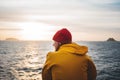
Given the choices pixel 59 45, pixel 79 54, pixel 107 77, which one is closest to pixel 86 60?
pixel 79 54

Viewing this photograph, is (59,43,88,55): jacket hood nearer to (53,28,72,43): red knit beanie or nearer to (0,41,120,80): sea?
(53,28,72,43): red knit beanie

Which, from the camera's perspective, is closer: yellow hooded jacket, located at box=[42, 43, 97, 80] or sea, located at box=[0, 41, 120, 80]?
yellow hooded jacket, located at box=[42, 43, 97, 80]

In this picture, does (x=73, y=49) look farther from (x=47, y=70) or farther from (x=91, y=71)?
(x=91, y=71)

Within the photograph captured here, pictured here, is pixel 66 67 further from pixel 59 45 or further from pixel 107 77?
pixel 107 77

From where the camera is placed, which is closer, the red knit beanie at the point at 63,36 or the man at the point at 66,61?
Result: the man at the point at 66,61

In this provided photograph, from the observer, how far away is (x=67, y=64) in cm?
447

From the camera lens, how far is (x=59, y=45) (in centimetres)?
477

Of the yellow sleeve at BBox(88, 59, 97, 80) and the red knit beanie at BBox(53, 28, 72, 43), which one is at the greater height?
the red knit beanie at BBox(53, 28, 72, 43)

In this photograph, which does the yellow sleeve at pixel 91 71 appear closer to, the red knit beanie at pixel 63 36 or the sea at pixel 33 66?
the red knit beanie at pixel 63 36

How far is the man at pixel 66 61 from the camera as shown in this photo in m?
4.46

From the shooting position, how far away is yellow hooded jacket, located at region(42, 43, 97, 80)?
4457 mm

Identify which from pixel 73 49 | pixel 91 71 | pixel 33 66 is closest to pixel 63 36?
pixel 73 49

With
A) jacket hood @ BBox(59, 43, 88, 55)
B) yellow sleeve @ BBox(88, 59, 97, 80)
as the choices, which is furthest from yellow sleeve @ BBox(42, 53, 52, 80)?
yellow sleeve @ BBox(88, 59, 97, 80)

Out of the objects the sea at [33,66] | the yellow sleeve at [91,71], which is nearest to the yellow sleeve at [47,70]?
the yellow sleeve at [91,71]
